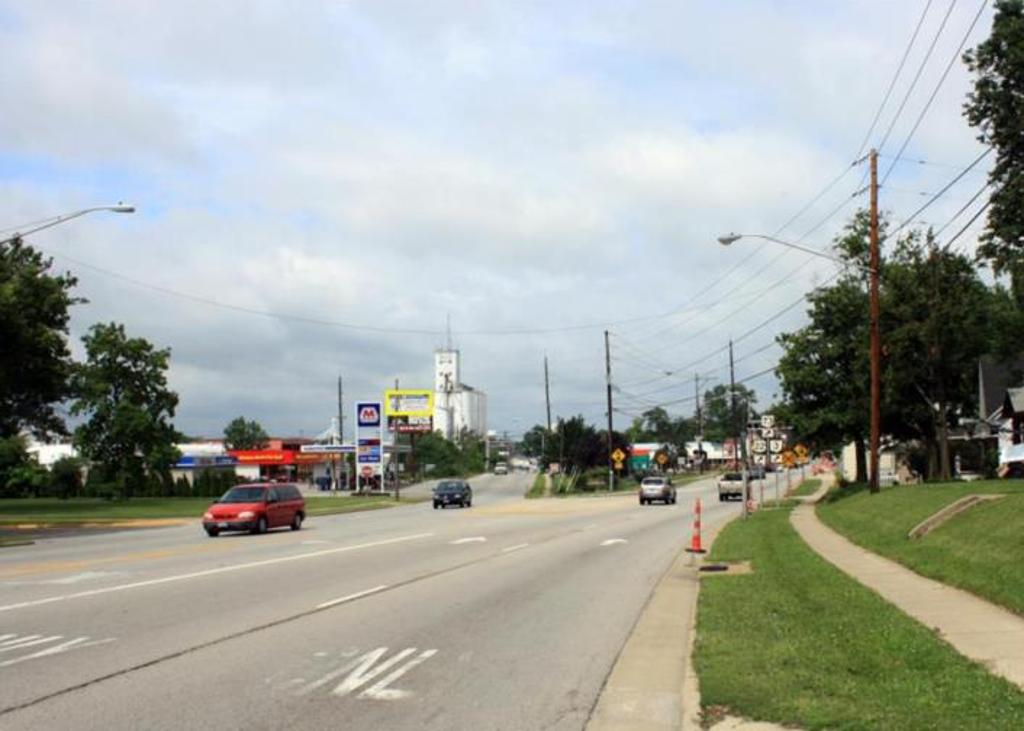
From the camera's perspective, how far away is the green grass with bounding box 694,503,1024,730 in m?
7.18

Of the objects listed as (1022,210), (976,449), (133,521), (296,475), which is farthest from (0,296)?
(296,475)

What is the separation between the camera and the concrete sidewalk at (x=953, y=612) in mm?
9258

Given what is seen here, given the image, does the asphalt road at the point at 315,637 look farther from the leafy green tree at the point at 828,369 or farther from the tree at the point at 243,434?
the tree at the point at 243,434

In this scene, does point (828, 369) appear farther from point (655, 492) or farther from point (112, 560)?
point (112, 560)

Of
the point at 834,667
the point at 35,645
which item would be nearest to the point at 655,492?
the point at 35,645

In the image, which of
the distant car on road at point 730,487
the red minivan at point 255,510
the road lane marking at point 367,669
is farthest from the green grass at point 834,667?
the distant car on road at point 730,487

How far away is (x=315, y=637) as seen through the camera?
11.2 m

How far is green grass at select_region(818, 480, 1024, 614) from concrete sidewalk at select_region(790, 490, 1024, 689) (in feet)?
0.82

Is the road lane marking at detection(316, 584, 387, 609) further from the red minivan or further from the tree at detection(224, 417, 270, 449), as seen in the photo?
the tree at detection(224, 417, 270, 449)

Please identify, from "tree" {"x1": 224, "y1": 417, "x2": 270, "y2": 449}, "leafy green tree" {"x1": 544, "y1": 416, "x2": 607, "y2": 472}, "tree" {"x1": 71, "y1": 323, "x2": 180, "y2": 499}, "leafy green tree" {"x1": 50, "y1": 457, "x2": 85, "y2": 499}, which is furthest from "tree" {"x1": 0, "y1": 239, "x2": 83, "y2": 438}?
"tree" {"x1": 224, "y1": 417, "x2": 270, "y2": 449}

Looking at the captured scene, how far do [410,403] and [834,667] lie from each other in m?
95.5

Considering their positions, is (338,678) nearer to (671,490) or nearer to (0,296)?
(0,296)

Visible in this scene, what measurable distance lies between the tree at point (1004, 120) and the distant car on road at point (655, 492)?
2192 cm

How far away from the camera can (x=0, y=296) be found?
43.9 meters
